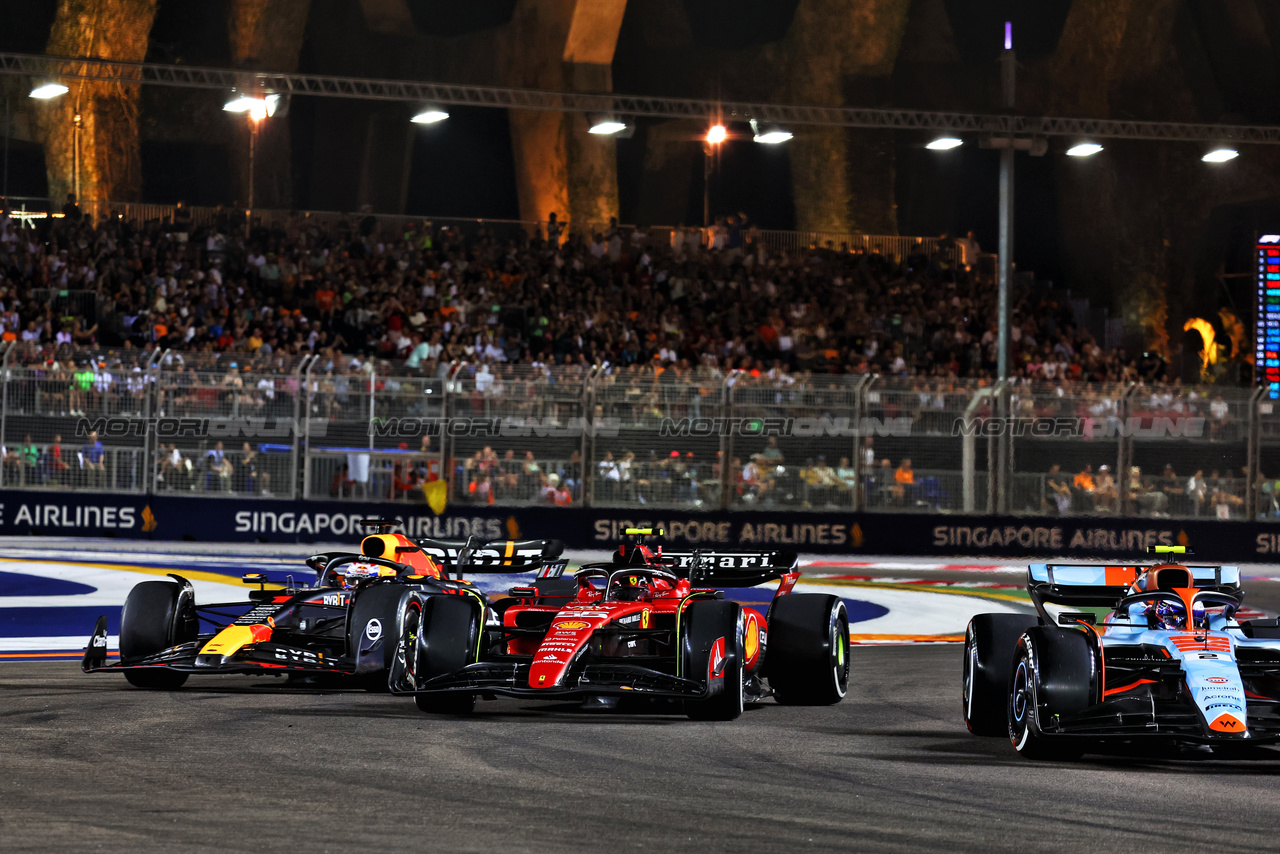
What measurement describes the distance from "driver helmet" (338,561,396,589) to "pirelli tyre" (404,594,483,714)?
159 centimetres

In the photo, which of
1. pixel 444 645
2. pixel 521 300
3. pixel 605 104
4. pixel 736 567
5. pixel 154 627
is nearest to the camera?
pixel 444 645

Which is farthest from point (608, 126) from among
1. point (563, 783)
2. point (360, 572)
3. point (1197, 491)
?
point (563, 783)

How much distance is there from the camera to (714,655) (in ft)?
34.2

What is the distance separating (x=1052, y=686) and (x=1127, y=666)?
0.59 m

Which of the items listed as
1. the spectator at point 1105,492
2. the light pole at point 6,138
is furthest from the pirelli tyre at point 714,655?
the light pole at point 6,138

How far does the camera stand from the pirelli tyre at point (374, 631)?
11.6m

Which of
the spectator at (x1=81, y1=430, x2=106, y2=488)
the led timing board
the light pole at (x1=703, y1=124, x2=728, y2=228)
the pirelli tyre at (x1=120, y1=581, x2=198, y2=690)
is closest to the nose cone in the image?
the pirelli tyre at (x1=120, y1=581, x2=198, y2=690)

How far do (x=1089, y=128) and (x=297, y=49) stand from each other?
17.3 metres

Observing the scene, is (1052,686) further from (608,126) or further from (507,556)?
(608,126)

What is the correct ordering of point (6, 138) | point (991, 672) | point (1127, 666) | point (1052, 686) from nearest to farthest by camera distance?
point (1052, 686)
point (1127, 666)
point (991, 672)
point (6, 138)

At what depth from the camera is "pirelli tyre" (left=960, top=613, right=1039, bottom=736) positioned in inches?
392

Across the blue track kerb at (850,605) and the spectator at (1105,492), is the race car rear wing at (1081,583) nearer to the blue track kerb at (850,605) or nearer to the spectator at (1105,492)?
the blue track kerb at (850,605)

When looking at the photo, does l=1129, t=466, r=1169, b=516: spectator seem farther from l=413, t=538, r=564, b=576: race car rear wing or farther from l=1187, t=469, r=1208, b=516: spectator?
l=413, t=538, r=564, b=576: race car rear wing

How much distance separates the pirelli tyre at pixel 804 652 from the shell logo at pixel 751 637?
21cm
